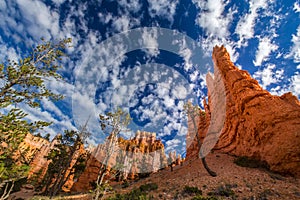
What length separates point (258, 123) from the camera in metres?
20.5

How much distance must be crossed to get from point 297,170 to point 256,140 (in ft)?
20.8

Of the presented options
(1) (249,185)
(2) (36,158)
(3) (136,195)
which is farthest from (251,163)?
(2) (36,158)

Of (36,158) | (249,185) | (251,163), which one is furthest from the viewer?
(36,158)

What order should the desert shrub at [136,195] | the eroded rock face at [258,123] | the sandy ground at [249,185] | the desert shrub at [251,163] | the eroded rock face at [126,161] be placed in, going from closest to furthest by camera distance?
the sandy ground at [249,185] < the desert shrub at [136,195] < the eroded rock face at [258,123] < the desert shrub at [251,163] < the eroded rock face at [126,161]

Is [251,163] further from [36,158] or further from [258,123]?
[36,158]

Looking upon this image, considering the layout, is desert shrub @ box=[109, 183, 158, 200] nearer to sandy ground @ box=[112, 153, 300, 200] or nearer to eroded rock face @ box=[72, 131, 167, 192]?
sandy ground @ box=[112, 153, 300, 200]

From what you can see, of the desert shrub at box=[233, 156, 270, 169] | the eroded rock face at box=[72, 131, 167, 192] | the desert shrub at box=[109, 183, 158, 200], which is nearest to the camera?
the desert shrub at box=[109, 183, 158, 200]

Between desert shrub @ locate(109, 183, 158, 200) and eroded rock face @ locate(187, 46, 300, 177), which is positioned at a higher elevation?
eroded rock face @ locate(187, 46, 300, 177)

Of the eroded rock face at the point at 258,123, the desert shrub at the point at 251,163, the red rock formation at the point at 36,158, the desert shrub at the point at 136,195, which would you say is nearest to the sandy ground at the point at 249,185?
the desert shrub at the point at 251,163

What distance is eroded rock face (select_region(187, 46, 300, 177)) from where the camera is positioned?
16438 millimetres

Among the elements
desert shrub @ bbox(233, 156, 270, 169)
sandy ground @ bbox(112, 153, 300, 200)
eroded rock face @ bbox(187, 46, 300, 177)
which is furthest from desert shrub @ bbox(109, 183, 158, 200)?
eroded rock face @ bbox(187, 46, 300, 177)

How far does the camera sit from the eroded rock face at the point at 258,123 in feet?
53.9

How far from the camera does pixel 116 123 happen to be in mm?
14117

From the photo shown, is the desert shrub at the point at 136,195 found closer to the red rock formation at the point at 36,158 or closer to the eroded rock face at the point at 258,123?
the red rock formation at the point at 36,158
